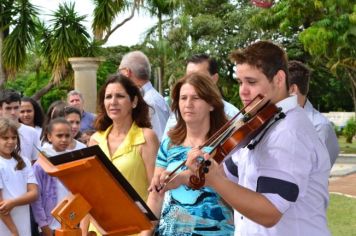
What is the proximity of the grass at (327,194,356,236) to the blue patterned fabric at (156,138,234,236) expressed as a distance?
5.56 meters

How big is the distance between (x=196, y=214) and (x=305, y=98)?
1.99m

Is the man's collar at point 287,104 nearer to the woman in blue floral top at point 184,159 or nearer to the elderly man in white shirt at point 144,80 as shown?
the woman in blue floral top at point 184,159

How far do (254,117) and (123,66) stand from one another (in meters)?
3.66

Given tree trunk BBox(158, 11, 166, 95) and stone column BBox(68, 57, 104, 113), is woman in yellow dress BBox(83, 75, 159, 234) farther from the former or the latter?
tree trunk BBox(158, 11, 166, 95)

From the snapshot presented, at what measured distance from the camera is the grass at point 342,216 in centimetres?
976

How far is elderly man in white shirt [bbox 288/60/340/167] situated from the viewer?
5.57 m

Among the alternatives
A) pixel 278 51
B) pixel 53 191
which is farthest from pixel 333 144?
pixel 278 51

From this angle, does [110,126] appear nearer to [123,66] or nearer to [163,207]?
[163,207]

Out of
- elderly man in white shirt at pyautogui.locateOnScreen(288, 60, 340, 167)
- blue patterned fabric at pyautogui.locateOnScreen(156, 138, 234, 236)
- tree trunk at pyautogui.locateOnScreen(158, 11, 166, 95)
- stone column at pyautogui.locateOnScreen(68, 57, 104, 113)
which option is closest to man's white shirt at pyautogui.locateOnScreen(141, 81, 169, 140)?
elderly man in white shirt at pyautogui.locateOnScreen(288, 60, 340, 167)

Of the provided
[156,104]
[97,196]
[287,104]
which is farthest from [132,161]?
[287,104]

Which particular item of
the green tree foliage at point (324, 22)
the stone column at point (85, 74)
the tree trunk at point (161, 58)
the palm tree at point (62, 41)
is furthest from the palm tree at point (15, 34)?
the tree trunk at point (161, 58)

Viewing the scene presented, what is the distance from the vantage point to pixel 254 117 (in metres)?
2.90

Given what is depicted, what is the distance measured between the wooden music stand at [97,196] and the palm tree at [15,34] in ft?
59.2

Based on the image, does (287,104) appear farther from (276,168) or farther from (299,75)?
(299,75)
